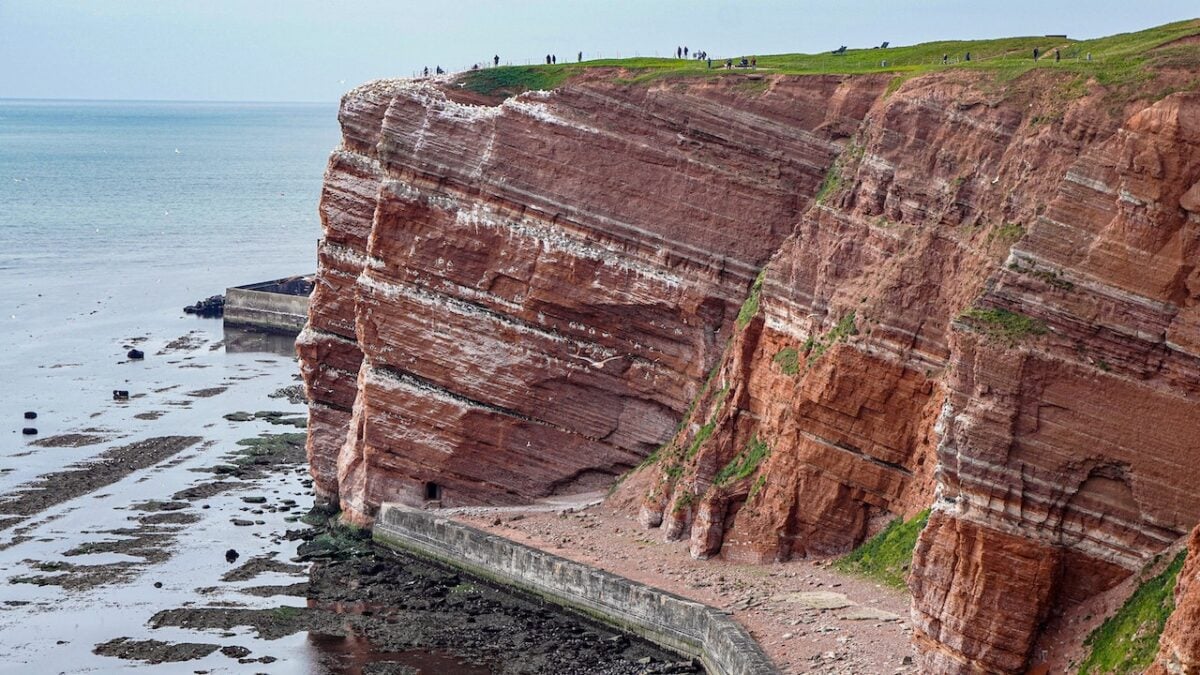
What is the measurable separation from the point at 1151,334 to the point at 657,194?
2307cm

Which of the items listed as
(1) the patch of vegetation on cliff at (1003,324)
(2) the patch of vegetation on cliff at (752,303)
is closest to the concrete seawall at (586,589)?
(2) the patch of vegetation on cliff at (752,303)

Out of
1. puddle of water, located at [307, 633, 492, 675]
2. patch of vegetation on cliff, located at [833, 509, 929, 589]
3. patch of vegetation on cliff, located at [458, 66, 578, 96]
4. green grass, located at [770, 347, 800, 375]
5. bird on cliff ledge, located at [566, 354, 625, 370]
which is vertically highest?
patch of vegetation on cliff, located at [458, 66, 578, 96]

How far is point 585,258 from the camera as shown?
5691 centimetres

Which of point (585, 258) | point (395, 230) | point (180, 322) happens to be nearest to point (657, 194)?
point (585, 258)

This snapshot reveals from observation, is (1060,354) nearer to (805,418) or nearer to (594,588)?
(805,418)

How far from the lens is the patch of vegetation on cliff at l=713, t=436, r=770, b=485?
51.3 metres

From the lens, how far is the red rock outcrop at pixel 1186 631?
28297mm

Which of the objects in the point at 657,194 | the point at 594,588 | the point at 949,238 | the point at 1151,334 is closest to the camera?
the point at 1151,334

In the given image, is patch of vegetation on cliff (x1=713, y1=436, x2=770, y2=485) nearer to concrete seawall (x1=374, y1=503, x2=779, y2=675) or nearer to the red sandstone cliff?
the red sandstone cliff

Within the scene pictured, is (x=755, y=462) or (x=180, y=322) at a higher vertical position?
(x=755, y=462)

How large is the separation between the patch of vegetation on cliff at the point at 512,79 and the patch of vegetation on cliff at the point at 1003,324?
24682 millimetres

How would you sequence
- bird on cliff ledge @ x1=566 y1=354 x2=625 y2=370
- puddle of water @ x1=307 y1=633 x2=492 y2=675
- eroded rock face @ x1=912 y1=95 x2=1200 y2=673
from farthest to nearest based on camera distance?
bird on cliff ledge @ x1=566 y1=354 x2=625 y2=370, puddle of water @ x1=307 y1=633 x2=492 y2=675, eroded rock face @ x1=912 y1=95 x2=1200 y2=673

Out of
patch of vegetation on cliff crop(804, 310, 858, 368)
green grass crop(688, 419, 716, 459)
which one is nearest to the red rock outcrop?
patch of vegetation on cliff crop(804, 310, 858, 368)

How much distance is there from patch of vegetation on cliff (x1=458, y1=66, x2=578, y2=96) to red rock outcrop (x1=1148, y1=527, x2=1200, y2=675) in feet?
111
